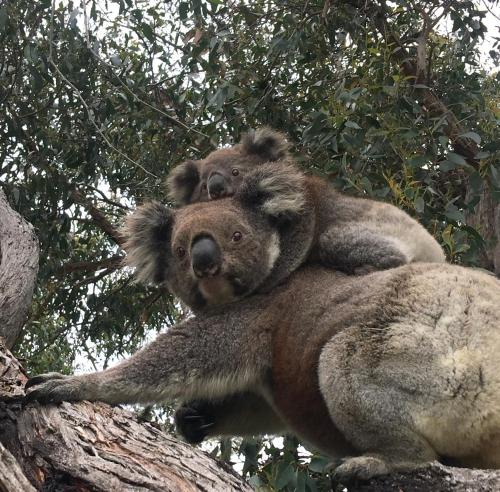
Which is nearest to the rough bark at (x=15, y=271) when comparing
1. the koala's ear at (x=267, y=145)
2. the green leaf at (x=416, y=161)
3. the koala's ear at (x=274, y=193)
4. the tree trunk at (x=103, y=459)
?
the tree trunk at (x=103, y=459)

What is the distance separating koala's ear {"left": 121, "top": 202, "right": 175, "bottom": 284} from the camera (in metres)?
3.47

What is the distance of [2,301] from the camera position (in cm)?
311

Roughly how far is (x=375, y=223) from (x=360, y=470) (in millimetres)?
1538

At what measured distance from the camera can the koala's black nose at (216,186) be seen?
4.26 metres

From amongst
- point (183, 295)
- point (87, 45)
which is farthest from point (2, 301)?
point (87, 45)

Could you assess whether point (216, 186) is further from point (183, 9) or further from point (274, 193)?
point (183, 9)

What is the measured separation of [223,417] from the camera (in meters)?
3.14

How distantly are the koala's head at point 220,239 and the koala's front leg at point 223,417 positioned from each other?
0.41 m

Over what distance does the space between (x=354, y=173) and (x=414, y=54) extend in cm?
199

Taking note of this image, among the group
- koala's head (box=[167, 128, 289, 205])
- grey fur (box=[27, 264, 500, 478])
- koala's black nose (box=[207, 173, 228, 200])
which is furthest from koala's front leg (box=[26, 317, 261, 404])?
koala's head (box=[167, 128, 289, 205])

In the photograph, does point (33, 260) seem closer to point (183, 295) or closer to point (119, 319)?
point (183, 295)

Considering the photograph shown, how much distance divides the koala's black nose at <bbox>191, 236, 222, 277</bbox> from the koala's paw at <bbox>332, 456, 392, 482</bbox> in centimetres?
103

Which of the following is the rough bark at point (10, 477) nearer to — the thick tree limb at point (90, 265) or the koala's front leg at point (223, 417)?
the koala's front leg at point (223, 417)

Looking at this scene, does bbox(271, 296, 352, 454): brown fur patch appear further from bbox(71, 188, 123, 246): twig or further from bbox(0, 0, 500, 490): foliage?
bbox(71, 188, 123, 246): twig
